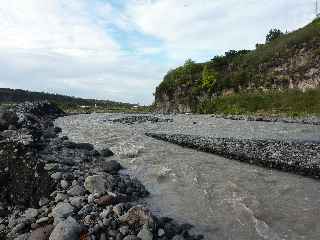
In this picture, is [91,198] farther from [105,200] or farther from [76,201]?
Result: [105,200]

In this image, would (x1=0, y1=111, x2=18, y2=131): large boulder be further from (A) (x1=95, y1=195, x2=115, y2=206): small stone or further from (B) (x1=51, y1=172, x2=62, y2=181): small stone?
(A) (x1=95, y1=195, x2=115, y2=206): small stone

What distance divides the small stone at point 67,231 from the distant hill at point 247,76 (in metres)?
59.5

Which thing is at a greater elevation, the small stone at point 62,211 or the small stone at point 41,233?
the small stone at point 62,211

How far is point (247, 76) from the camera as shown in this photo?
93500 mm

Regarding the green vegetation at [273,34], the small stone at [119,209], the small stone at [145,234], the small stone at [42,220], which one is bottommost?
the small stone at [42,220]

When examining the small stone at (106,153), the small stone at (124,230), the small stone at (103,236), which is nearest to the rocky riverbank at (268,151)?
the small stone at (106,153)

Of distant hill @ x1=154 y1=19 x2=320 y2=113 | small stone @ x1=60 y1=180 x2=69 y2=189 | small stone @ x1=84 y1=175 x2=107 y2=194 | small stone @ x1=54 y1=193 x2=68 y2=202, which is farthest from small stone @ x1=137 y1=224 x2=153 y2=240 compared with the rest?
distant hill @ x1=154 y1=19 x2=320 y2=113

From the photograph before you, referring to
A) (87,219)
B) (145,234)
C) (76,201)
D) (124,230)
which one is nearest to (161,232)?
(145,234)

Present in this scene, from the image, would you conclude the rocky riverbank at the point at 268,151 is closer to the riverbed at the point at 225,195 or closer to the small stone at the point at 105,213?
the riverbed at the point at 225,195

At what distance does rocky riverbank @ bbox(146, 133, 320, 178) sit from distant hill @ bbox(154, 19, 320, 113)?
39.0 meters

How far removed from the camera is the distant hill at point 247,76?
3201 inches

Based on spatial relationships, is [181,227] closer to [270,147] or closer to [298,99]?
[270,147]

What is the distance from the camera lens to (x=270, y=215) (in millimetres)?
17109

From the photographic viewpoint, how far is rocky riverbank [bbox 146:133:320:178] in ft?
79.4
